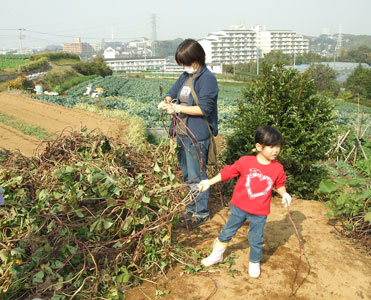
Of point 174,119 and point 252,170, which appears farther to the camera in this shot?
point 174,119

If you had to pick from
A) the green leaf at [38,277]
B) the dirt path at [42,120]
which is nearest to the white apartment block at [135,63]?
the dirt path at [42,120]

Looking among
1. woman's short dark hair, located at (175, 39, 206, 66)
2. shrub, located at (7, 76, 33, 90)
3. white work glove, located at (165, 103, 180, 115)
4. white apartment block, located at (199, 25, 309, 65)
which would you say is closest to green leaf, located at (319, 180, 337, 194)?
white work glove, located at (165, 103, 180, 115)

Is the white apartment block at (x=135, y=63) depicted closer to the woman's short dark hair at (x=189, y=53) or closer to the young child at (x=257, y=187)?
the woman's short dark hair at (x=189, y=53)

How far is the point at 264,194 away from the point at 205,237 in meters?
1.07

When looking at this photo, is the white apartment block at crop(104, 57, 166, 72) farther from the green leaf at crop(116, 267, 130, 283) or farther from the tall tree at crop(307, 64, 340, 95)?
the green leaf at crop(116, 267, 130, 283)

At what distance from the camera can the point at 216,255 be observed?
310 cm

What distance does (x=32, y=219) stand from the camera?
2.71m

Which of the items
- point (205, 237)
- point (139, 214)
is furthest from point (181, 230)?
point (139, 214)

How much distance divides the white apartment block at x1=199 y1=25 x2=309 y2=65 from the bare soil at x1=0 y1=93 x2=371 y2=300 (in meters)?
117

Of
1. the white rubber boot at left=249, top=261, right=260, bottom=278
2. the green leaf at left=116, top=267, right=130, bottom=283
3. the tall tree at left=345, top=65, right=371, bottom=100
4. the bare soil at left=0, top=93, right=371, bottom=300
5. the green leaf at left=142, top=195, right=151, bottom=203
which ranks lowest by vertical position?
the tall tree at left=345, top=65, right=371, bottom=100

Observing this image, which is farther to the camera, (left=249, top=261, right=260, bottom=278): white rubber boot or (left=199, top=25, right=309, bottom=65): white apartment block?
(left=199, top=25, right=309, bottom=65): white apartment block

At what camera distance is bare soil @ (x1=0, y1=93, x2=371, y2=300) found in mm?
2805

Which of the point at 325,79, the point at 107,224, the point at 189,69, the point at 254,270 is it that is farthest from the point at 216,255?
the point at 325,79

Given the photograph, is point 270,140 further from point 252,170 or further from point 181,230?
point 181,230
